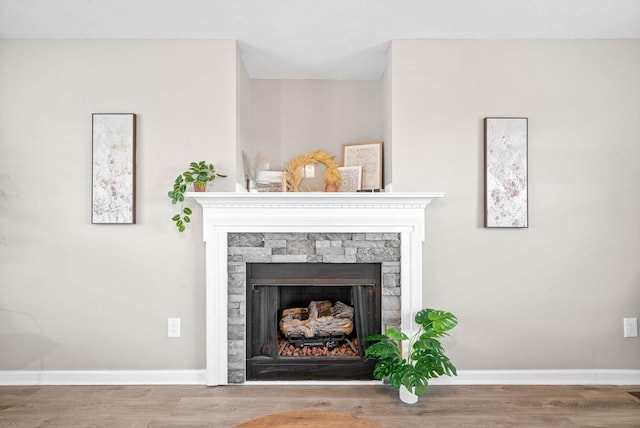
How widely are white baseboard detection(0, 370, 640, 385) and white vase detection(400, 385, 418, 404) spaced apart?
0.35m

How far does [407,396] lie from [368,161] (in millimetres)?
1650

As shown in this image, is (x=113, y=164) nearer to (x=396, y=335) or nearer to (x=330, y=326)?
(x=330, y=326)

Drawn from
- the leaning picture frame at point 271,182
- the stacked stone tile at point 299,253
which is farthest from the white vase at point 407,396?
the leaning picture frame at point 271,182

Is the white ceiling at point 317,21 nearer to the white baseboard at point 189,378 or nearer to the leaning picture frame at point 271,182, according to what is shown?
the leaning picture frame at point 271,182

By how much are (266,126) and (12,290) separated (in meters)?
2.12

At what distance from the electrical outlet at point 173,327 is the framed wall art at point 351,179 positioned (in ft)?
4.84

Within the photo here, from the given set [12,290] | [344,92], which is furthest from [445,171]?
[12,290]

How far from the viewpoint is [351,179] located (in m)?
3.29

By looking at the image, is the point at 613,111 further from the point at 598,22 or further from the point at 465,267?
the point at 465,267

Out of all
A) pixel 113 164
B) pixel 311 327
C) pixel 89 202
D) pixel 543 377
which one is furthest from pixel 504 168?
pixel 89 202

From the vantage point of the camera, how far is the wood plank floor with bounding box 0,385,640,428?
2.40 metres

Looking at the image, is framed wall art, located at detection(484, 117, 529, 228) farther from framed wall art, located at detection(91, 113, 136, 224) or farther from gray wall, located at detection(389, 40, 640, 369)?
framed wall art, located at detection(91, 113, 136, 224)

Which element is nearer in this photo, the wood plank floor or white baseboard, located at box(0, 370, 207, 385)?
the wood plank floor

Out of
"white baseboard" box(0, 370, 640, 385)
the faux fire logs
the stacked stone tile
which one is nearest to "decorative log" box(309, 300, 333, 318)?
the faux fire logs
